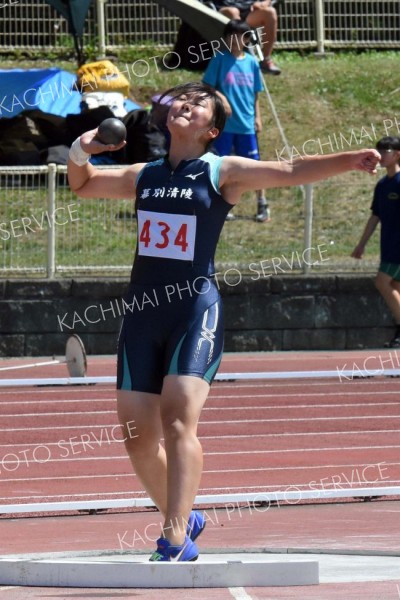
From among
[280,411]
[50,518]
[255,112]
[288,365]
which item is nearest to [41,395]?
[280,411]

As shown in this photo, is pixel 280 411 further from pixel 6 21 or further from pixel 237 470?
pixel 6 21

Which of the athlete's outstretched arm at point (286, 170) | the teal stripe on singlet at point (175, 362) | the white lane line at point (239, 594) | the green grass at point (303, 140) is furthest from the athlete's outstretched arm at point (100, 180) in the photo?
the green grass at point (303, 140)

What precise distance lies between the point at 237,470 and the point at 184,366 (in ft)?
11.1

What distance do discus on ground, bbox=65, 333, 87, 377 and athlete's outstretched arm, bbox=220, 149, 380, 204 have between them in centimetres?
724

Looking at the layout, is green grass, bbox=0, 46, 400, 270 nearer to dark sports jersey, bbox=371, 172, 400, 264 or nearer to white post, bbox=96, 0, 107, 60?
white post, bbox=96, 0, 107, 60

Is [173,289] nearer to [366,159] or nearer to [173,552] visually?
[366,159]

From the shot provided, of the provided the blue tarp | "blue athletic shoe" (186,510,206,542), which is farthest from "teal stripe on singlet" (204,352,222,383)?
the blue tarp

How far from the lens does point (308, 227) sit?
55.6 feet

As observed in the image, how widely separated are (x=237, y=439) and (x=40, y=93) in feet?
34.3

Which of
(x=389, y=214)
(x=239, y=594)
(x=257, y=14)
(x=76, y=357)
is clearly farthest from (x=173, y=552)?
(x=257, y=14)

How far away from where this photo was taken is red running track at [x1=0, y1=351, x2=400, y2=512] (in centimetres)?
884

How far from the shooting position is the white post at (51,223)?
53.1ft

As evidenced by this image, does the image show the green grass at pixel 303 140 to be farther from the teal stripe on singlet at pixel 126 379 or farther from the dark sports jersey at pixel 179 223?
the teal stripe on singlet at pixel 126 379

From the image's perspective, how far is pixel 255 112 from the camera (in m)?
17.9
